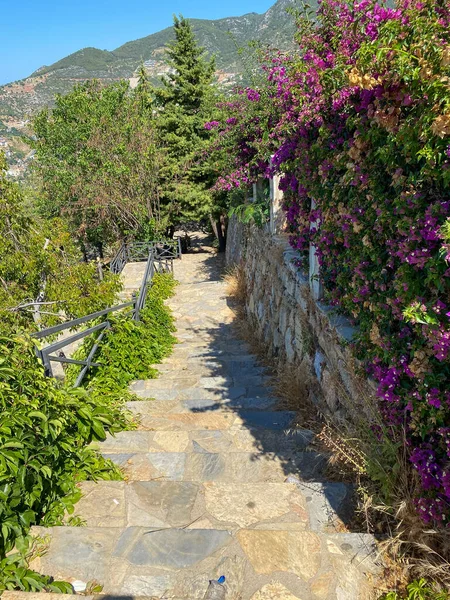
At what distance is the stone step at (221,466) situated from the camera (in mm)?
2891

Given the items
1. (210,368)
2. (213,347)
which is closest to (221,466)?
(210,368)

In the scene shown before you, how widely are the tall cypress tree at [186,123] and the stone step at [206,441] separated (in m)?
12.7

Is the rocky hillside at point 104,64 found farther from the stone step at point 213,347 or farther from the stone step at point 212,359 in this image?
the stone step at point 212,359

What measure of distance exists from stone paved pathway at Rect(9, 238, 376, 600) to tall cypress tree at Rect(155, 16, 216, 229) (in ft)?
41.5

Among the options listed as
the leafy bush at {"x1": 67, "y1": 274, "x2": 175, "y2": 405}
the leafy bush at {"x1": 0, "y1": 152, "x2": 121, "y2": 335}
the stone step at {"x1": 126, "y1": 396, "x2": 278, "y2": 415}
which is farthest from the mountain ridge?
the stone step at {"x1": 126, "y1": 396, "x2": 278, "y2": 415}

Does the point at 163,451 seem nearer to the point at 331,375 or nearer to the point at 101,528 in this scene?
the point at 101,528

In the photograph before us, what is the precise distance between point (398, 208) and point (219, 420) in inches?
100.0

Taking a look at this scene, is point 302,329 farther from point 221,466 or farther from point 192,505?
point 192,505

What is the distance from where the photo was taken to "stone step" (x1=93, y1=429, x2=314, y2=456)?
3.20 meters

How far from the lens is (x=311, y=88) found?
126 inches

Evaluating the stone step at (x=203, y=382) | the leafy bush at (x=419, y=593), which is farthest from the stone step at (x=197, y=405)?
the leafy bush at (x=419, y=593)

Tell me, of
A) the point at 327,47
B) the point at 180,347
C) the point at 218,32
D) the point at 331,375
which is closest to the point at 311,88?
the point at 327,47

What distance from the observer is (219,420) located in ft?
12.6

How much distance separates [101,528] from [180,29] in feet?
56.5
